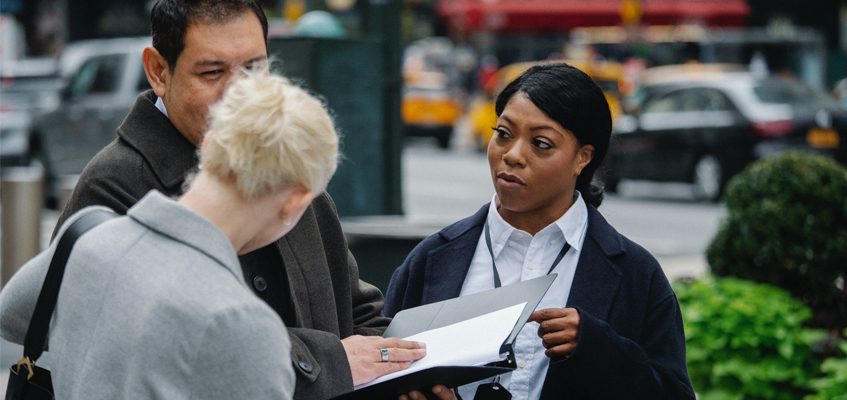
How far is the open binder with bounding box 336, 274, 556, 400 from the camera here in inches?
102

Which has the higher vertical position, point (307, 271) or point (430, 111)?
point (307, 271)

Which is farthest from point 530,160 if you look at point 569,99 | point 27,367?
point 27,367

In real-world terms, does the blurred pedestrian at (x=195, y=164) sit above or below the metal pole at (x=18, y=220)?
above

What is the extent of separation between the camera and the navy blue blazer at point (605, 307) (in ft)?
9.65

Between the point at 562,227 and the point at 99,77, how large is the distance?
13848 mm

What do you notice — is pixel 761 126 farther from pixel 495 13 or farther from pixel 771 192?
pixel 495 13

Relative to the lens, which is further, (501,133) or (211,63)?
(501,133)

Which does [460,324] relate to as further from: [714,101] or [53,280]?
[714,101]

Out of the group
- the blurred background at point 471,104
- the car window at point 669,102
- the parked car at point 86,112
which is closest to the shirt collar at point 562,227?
the blurred background at point 471,104

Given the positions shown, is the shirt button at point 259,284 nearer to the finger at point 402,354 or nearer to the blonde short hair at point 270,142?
the finger at point 402,354

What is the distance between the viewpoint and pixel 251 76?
90.1 inches

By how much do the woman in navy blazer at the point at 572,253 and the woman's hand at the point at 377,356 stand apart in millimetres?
379

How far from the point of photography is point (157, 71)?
2863 millimetres

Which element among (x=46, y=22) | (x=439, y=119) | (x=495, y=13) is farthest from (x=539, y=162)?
(x=46, y=22)
